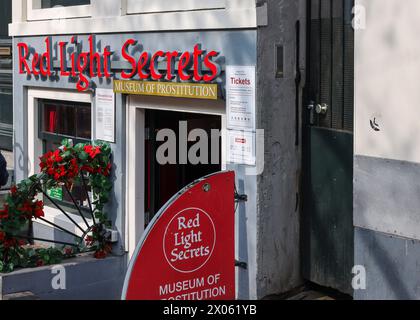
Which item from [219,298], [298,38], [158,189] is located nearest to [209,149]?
[158,189]

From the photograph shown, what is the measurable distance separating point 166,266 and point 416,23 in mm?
2383

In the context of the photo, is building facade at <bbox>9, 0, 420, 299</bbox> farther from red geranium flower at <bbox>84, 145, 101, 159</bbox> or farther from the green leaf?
the green leaf

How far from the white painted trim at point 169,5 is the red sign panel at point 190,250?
7.02ft

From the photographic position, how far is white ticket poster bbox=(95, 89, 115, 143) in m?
7.96

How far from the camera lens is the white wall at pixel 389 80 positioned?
5.17m

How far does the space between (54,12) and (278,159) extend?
12.6 feet

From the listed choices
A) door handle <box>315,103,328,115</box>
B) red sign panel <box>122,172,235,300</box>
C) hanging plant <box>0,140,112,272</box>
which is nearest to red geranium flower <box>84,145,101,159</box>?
hanging plant <box>0,140,112,272</box>

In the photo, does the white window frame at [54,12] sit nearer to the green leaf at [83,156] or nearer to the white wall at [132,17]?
the white wall at [132,17]

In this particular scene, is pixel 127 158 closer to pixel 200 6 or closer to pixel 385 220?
pixel 200 6

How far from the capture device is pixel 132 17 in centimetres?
755

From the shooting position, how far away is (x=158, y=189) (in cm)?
813

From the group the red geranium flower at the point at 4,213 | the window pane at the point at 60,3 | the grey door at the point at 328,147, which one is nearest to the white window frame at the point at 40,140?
the window pane at the point at 60,3

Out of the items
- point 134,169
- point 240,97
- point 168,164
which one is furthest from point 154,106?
point 240,97

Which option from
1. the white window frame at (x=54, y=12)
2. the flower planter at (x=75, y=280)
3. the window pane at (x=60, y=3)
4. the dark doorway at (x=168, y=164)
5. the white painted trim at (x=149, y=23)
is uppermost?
the window pane at (x=60, y=3)
